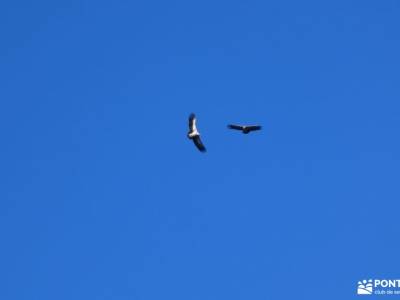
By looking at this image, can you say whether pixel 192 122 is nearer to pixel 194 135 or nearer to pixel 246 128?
pixel 194 135

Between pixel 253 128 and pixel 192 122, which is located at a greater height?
pixel 253 128

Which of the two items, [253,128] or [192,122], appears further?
[253,128]

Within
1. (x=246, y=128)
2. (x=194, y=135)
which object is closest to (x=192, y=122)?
(x=194, y=135)

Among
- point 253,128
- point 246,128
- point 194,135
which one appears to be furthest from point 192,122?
point 253,128

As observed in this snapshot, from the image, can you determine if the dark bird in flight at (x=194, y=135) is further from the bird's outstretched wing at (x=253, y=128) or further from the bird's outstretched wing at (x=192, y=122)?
the bird's outstretched wing at (x=253, y=128)

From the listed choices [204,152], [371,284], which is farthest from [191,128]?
[371,284]

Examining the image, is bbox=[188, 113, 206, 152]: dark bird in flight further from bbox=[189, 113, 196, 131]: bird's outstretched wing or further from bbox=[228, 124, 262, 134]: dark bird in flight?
bbox=[228, 124, 262, 134]: dark bird in flight

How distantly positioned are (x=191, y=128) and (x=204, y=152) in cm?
259

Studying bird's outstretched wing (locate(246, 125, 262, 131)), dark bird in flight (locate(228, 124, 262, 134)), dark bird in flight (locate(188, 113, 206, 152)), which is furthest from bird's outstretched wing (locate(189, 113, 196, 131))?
bird's outstretched wing (locate(246, 125, 262, 131))

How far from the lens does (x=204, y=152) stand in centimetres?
13862

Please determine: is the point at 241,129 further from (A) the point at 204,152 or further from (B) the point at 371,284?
(B) the point at 371,284

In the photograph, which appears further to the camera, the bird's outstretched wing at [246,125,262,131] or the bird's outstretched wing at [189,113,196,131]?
the bird's outstretched wing at [246,125,262,131]

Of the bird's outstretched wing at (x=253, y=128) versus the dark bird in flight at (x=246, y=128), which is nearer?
the bird's outstretched wing at (x=253, y=128)

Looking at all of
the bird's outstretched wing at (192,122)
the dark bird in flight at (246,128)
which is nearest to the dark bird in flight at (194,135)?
the bird's outstretched wing at (192,122)
